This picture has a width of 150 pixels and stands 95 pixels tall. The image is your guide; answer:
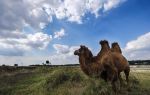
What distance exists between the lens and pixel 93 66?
15.0 meters

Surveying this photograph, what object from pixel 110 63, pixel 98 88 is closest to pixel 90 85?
pixel 98 88

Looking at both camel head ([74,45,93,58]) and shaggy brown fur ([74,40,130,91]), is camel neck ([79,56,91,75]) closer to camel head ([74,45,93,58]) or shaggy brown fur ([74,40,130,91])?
shaggy brown fur ([74,40,130,91])

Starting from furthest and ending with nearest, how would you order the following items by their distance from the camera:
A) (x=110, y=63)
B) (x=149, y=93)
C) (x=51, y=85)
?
1. (x=51, y=85)
2. (x=149, y=93)
3. (x=110, y=63)

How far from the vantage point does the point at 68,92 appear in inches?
625

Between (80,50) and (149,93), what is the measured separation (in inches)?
148

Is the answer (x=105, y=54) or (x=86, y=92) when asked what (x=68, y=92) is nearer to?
(x=86, y=92)

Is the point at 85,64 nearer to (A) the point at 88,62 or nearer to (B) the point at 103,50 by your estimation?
(A) the point at 88,62

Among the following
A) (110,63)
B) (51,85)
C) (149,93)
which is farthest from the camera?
(51,85)

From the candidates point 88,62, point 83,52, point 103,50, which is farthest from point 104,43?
point 88,62

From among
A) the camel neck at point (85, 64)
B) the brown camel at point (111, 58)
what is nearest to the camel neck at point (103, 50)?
the brown camel at point (111, 58)

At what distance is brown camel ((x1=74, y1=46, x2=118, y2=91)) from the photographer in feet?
48.8

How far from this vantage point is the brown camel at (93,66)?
14867 mm

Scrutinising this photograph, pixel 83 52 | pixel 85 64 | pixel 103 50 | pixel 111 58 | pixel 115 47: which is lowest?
pixel 85 64

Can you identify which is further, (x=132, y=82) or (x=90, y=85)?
(x=132, y=82)
